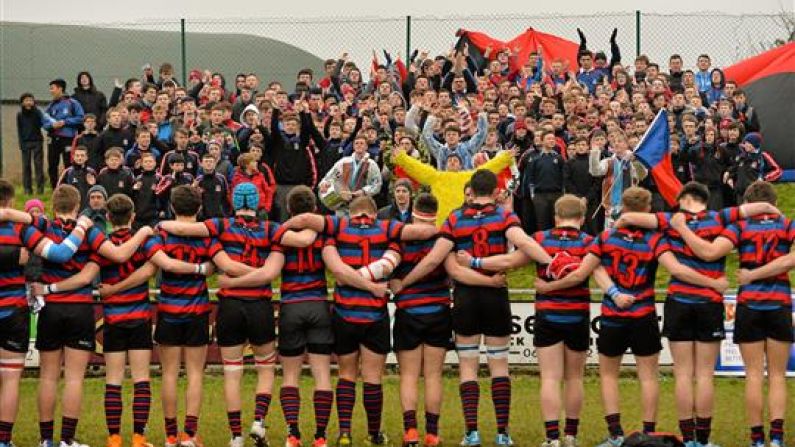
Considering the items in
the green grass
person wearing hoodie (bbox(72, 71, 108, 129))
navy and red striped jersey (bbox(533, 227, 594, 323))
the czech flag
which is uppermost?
person wearing hoodie (bbox(72, 71, 108, 129))

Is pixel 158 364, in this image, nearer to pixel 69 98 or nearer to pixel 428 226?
pixel 428 226

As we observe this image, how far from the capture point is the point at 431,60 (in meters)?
25.5

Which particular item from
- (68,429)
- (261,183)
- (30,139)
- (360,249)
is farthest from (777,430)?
(30,139)

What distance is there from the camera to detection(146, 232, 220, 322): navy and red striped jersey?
13.5 meters

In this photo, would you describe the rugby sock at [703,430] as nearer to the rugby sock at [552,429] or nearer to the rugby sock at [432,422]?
the rugby sock at [552,429]

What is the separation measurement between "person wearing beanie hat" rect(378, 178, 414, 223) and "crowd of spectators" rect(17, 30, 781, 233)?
0.17 ft

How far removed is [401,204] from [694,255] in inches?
223

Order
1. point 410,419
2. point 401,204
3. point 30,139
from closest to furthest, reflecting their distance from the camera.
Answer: point 410,419
point 401,204
point 30,139

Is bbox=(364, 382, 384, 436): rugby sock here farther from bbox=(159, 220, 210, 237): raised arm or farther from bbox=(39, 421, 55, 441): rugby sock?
bbox=(39, 421, 55, 441): rugby sock

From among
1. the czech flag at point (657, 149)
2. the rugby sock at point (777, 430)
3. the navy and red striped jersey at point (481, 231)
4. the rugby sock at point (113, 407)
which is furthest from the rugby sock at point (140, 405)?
the czech flag at point (657, 149)

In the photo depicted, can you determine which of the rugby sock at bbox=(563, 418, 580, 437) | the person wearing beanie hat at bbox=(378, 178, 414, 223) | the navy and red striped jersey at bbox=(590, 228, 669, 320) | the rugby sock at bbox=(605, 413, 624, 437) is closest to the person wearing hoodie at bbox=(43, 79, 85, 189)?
the person wearing beanie hat at bbox=(378, 178, 414, 223)

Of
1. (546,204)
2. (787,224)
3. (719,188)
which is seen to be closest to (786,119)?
(719,188)

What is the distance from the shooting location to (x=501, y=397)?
13.8 m

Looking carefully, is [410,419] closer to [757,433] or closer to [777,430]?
[757,433]
